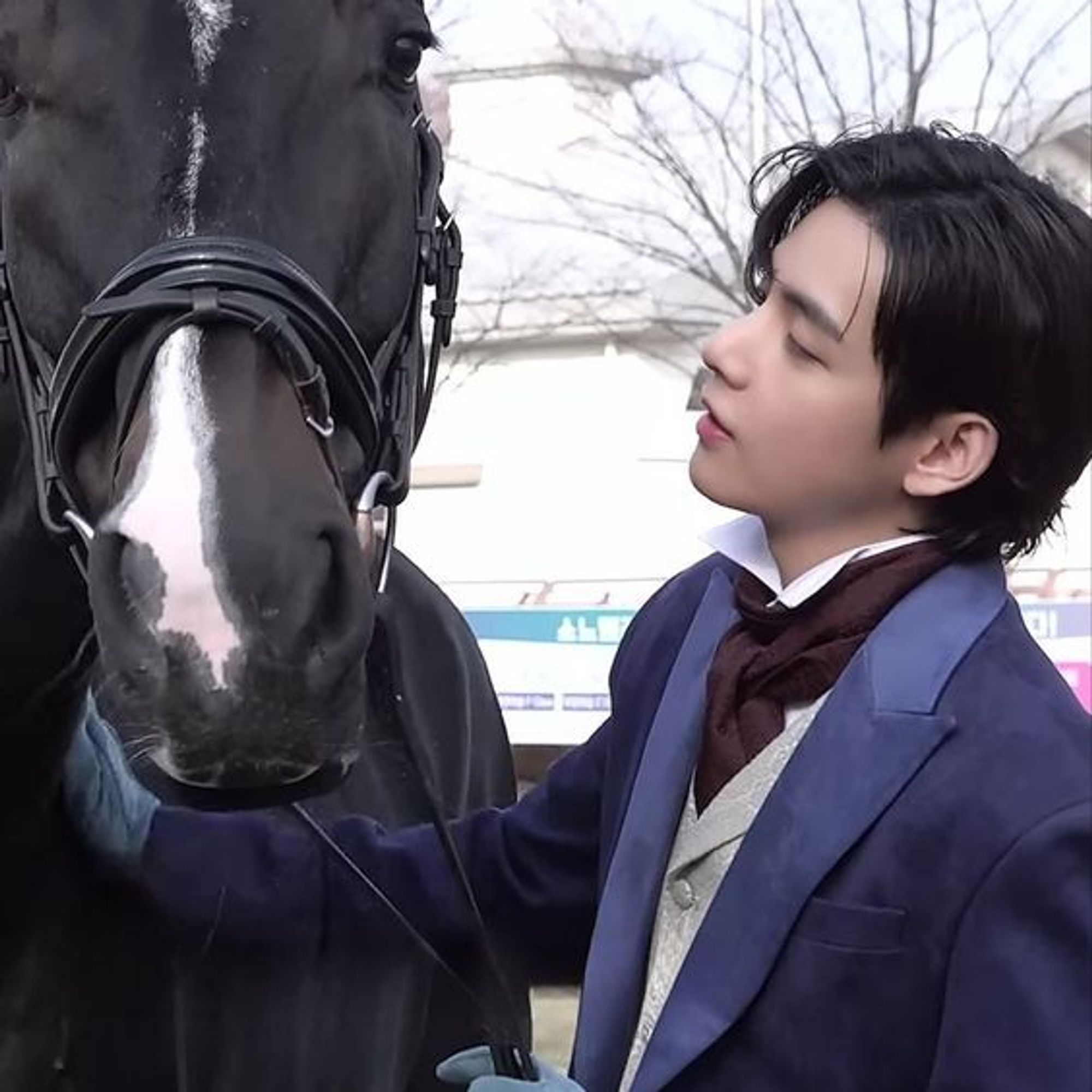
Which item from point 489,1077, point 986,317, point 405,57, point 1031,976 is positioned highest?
point 405,57

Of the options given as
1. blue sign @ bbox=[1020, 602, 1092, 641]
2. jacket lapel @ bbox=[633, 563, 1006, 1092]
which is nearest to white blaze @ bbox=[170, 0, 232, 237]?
jacket lapel @ bbox=[633, 563, 1006, 1092]

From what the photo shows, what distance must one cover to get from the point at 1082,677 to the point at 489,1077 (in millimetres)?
5304

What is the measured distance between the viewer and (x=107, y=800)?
186 cm

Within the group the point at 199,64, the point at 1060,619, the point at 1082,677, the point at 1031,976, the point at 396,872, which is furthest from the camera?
the point at 1060,619

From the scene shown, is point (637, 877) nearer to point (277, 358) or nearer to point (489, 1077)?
point (489, 1077)

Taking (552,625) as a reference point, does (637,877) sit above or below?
below

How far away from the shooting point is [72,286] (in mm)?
1622

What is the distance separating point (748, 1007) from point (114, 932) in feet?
2.98

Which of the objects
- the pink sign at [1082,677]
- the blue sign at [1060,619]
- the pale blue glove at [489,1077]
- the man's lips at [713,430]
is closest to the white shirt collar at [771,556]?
the man's lips at [713,430]

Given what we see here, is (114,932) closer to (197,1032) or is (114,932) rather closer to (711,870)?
(197,1032)

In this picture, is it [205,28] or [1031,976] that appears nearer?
[1031,976]

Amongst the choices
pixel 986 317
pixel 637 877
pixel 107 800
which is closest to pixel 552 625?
pixel 107 800

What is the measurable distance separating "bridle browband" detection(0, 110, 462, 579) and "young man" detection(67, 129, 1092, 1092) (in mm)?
329

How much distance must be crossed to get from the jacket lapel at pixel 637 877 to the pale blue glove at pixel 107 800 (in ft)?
1.81
